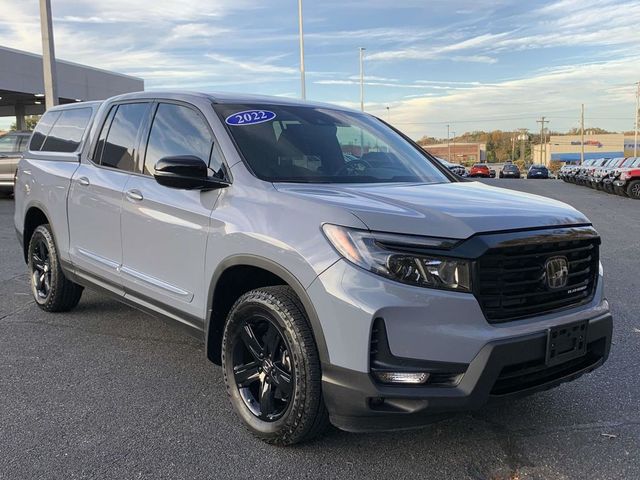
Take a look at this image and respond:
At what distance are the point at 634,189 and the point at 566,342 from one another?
22006 millimetres

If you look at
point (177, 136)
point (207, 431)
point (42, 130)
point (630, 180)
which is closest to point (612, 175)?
point (630, 180)

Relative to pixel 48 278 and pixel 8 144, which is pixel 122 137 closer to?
pixel 48 278

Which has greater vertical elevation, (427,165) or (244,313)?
(427,165)

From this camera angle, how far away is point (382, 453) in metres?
3.03

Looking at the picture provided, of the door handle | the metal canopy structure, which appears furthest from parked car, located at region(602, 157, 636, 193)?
the metal canopy structure

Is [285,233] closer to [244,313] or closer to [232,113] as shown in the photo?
[244,313]

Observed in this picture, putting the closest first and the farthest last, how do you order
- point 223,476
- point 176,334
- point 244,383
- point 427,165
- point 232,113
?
1. point 223,476
2. point 244,383
3. point 232,113
4. point 427,165
5. point 176,334

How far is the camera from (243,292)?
342 cm

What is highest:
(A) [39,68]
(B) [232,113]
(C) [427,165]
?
(A) [39,68]

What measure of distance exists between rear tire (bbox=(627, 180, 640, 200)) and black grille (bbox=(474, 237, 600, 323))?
21556mm

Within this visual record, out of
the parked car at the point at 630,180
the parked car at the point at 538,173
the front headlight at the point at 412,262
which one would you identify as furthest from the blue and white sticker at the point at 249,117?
the parked car at the point at 538,173

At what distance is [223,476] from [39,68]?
3299cm

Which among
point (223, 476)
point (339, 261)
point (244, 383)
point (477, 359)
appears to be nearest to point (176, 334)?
point (244, 383)

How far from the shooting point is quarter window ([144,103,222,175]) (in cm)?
366
